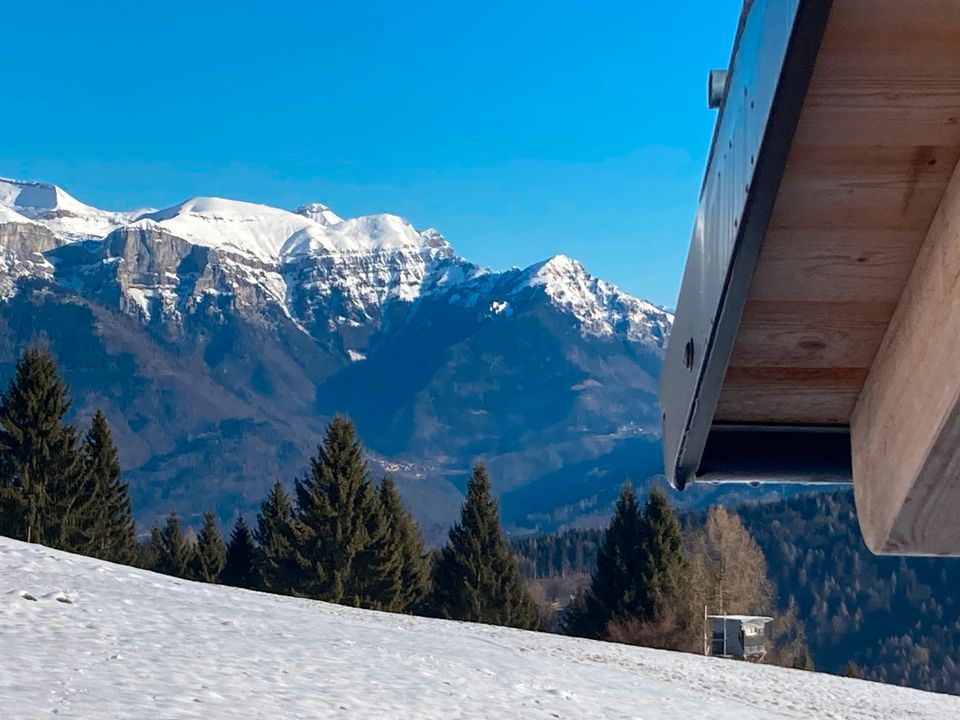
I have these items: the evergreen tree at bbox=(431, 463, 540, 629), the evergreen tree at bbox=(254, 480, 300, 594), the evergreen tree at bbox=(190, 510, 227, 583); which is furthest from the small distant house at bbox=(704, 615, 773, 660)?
the evergreen tree at bbox=(190, 510, 227, 583)

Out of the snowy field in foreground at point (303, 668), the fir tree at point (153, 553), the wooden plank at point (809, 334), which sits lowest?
the snowy field in foreground at point (303, 668)

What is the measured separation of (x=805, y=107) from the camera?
1.54 meters

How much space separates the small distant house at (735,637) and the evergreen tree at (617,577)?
163 inches

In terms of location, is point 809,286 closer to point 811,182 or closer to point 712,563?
point 811,182

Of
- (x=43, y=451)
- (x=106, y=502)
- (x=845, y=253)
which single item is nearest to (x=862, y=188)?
(x=845, y=253)

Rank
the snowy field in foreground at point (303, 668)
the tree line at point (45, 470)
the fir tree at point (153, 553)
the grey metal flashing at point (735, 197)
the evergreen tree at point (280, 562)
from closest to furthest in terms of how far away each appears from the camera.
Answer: the grey metal flashing at point (735, 197) < the snowy field in foreground at point (303, 668) < the tree line at point (45, 470) < the evergreen tree at point (280, 562) < the fir tree at point (153, 553)

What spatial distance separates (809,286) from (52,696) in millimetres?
8002

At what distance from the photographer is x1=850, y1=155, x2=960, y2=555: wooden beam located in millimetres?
1619

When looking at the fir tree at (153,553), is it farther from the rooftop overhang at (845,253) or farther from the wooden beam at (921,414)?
the wooden beam at (921,414)

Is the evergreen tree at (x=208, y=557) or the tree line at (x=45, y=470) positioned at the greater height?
the tree line at (x=45, y=470)

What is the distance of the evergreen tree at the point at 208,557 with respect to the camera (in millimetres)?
38938

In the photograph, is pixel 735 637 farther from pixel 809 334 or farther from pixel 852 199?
pixel 852 199

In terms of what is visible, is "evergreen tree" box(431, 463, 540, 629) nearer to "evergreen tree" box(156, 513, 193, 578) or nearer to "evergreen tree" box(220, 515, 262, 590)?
"evergreen tree" box(220, 515, 262, 590)

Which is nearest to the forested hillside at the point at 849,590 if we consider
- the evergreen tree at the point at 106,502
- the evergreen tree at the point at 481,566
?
the evergreen tree at the point at 481,566
